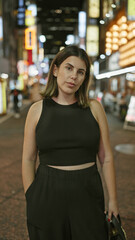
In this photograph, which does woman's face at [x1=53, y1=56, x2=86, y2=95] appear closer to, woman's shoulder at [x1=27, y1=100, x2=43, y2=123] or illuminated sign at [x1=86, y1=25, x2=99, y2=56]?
woman's shoulder at [x1=27, y1=100, x2=43, y2=123]

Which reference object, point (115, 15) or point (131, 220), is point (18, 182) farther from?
point (115, 15)

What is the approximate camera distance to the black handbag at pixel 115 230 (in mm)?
1896

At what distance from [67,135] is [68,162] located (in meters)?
0.19

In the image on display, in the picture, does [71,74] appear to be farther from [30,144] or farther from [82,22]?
[82,22]

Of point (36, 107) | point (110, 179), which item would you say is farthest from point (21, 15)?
point (110, 179)

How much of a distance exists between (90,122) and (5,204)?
290 cm

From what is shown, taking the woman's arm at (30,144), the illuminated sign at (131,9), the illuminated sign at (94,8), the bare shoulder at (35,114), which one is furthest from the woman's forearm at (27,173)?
the illuminated sign at (94,8)

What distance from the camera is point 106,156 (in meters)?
2.06

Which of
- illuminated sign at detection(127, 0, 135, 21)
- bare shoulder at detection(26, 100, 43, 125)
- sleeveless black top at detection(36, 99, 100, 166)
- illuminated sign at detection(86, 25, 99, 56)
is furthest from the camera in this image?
illuminated sign at detection(86, 25, 99, 56)

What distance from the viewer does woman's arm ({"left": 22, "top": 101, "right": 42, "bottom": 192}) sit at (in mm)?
1968

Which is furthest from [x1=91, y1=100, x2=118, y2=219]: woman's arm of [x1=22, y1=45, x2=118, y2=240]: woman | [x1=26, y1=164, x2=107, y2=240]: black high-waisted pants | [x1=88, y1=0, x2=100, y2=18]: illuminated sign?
[x1=88, y1=0, x2=100, y2=18]: illuminated sign

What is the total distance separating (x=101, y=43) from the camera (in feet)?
64.8

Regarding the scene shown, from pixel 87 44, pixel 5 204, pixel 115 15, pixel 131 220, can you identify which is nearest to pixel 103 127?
pixel 131 220

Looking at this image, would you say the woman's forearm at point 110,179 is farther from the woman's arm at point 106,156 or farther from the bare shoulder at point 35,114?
the bare shoulder at point 35,114
